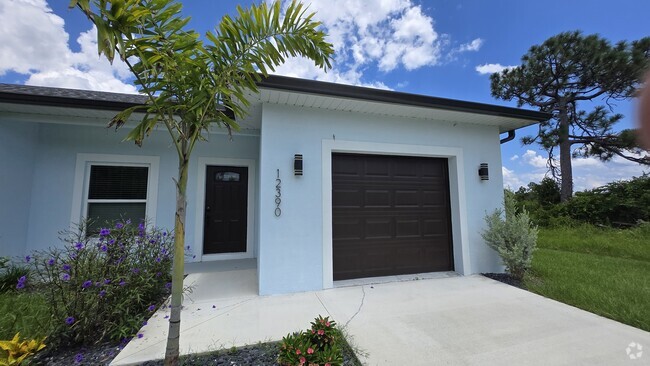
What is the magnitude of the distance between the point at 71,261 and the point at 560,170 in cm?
1639

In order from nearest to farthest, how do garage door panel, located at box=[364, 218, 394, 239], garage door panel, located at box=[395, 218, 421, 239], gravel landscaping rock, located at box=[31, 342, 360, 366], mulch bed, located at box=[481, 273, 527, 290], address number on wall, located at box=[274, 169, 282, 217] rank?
gravel landscaping rock, located at box=[31, 342, 360, 366] < address number on wall, located at box=[274, 169, 282, 217] < mulch bed, located at box=[481, 273, 527, 290] < garage door panel, located at box=[364, 218, 394, 239] < garage door panel, located at box=[395, 218, 421, 239]

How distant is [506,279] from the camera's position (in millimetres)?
4457

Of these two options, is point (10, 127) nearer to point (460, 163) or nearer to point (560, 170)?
point (460, 163)

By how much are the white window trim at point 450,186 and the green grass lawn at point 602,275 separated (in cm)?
107

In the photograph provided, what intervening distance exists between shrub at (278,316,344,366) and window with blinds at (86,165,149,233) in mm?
4600

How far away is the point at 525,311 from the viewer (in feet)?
10.6

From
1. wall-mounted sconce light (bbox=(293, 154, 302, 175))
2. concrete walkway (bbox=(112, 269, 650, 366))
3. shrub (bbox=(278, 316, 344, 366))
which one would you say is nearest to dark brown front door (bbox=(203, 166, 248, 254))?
concrete walkway (bbox=(112, 269, 650, 366))

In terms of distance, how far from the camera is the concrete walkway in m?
2.40

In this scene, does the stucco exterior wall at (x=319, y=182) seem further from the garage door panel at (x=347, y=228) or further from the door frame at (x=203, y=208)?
the door frame at (x=203, y=208)

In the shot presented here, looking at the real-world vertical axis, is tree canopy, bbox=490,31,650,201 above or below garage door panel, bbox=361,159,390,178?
above

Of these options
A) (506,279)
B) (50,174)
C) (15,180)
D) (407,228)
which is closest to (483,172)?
(407,228)

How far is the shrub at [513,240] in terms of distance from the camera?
438cm

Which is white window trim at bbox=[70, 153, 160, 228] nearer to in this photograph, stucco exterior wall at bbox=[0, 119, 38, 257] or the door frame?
stucco exterior wall at bbox=[0, 119, 38, 257]

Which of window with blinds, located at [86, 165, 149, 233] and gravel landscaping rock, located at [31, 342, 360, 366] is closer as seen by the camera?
gravel landscaping rock, located at [31, 342, 360, 366]
